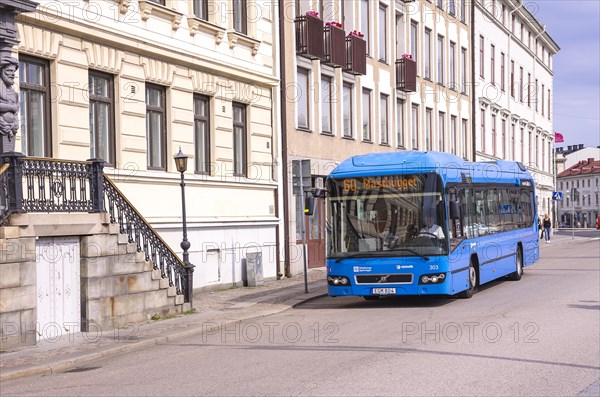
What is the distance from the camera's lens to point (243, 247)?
77.6ft

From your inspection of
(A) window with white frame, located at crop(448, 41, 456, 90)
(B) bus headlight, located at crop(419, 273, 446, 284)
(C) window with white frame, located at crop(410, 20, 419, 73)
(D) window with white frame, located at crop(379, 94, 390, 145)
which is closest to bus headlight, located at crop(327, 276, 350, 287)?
(B) bus headlight, located at crop(419, 273, 446, 284)

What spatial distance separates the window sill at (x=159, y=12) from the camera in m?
19.7

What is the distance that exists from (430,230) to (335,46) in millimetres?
13436

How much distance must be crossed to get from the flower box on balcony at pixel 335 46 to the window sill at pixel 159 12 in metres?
8.45

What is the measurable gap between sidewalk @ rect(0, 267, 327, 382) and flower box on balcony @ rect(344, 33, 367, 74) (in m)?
10.3

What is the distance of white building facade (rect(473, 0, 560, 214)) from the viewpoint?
48.9 meters

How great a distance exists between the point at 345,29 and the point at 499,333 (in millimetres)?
19595

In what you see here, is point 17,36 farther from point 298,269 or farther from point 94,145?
point 298,269

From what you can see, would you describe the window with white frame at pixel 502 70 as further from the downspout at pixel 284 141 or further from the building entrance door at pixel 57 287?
the building entrance door at pixel 57 287

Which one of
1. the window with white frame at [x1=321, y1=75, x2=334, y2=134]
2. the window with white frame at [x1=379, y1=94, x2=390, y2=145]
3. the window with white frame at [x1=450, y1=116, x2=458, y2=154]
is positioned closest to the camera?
the window with white frame at [x1=321, y1=75, x2=334, y2=134]

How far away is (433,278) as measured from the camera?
16797 mm

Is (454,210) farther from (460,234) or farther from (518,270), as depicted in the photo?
(518,270)

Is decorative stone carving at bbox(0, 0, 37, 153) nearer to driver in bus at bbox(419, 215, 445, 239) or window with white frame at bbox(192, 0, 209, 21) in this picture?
window with white frame at bbox(192, 0, 209, 21)

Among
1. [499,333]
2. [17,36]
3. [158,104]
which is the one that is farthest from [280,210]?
[499,333]
